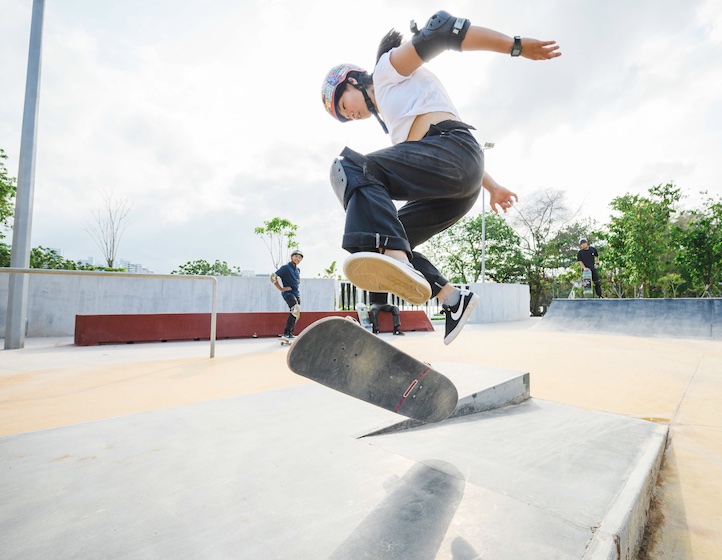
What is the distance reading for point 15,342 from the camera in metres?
6.35

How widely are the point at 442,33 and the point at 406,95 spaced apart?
0.96 ft

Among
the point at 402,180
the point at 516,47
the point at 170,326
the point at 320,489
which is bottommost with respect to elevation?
the point at 170,326

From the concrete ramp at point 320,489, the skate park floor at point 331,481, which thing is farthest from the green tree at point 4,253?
the concrete ramp at point 320,489

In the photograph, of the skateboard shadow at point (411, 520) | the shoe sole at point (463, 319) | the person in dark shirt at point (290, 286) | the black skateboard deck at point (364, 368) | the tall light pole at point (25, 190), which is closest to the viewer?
the skateboard shadow at point (411, 520)

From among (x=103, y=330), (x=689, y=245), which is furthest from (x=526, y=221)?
(x=103, y=330)

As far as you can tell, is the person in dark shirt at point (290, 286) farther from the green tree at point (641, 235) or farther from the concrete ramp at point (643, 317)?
the green tree at point (641, 235)

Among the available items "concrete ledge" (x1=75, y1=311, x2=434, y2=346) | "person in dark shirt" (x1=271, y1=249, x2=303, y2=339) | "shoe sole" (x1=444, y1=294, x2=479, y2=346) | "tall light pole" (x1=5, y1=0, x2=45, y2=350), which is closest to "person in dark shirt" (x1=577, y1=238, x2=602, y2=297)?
"concrete ledge" (x1=75, y1=311, x2=434, y2=346)

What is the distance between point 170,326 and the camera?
8.00 metres

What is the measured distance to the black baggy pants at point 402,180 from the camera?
1419 millimetres

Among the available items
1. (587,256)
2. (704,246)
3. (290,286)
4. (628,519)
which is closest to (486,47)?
(628,519)

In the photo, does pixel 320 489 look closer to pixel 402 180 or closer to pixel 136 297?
pixel 402 180

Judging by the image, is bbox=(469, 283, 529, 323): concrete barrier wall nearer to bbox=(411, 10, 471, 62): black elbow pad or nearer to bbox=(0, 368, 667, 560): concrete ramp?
bbox=(0, 368, 667, 560): concrete ramp

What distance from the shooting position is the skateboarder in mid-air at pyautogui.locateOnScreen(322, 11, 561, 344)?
1422 mm

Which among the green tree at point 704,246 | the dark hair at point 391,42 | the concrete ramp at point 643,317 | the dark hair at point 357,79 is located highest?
the green tree at point 704,246
